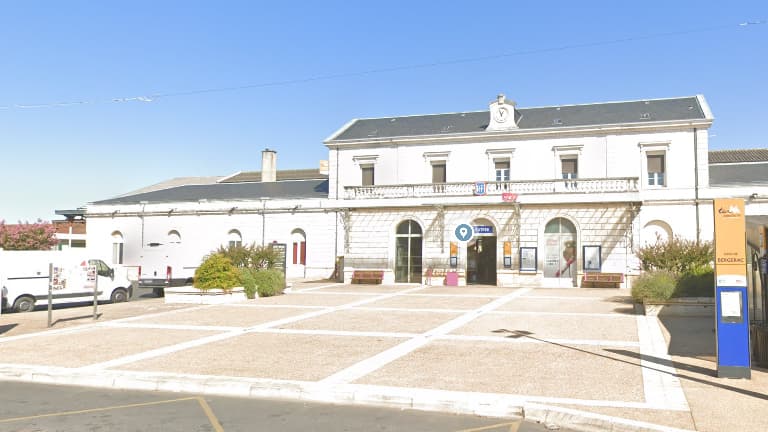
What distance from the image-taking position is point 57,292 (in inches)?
755

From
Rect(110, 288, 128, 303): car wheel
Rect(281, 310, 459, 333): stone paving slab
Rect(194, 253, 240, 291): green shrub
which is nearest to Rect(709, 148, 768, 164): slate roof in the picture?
Rect(281, 310, 459, 333): stone paving slab

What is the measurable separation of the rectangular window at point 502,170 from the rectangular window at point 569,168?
2812 millimetres

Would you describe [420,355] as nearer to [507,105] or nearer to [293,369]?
[293,369]

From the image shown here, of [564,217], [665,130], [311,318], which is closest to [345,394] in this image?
[311,318]

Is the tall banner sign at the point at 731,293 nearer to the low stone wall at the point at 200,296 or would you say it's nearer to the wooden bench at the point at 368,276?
the low stone wall at the point at 200,296

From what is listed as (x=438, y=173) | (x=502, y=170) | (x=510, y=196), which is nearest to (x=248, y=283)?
(x=510, y=196)

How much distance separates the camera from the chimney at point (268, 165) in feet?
151

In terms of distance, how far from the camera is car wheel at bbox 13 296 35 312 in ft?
60.2

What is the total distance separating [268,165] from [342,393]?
39.7m

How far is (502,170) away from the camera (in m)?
32.8

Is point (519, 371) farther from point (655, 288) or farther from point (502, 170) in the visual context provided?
point (502, 170)

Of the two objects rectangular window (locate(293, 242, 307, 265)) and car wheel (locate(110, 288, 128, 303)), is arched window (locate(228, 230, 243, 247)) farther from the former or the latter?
car wheel (locate(110, 288, 128, 303))

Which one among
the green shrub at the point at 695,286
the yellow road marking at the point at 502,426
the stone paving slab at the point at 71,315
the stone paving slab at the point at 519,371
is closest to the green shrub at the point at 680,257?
the green shrub at the point at 695,286

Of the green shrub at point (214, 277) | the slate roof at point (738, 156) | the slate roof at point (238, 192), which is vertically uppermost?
the slate roof at point (738, 156)
